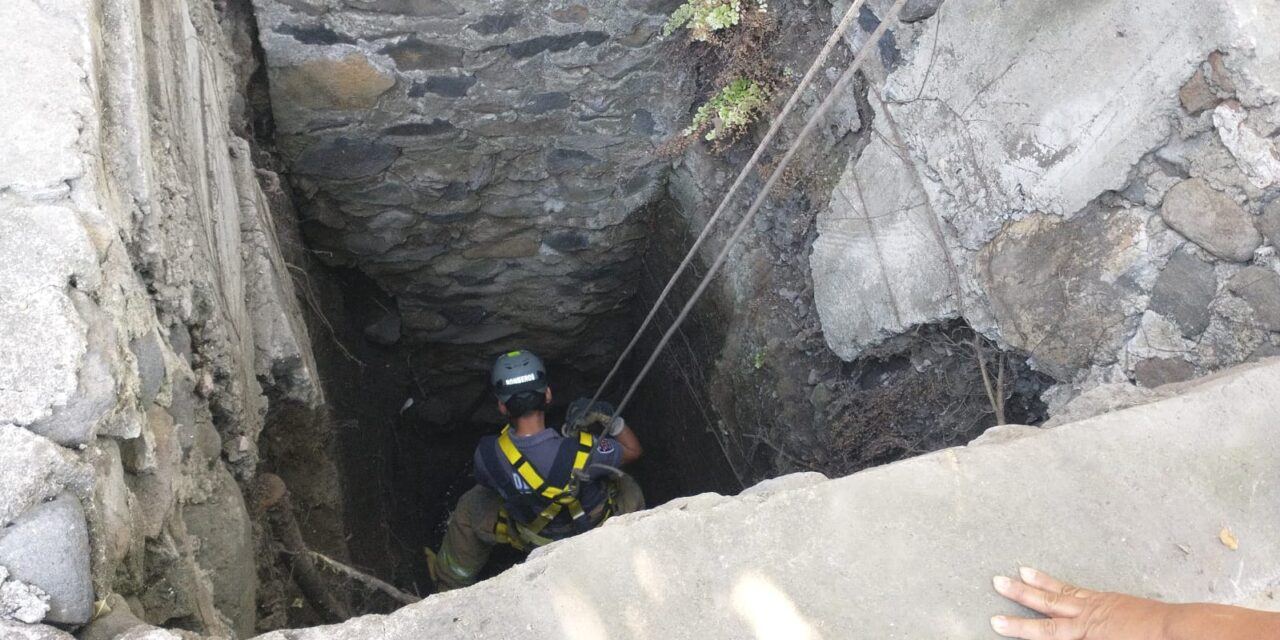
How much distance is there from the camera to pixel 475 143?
384cm

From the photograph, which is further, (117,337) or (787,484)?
(787,484)

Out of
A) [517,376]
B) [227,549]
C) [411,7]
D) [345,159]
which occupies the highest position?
[411,7]

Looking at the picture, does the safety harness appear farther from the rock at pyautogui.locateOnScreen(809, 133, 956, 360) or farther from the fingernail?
the fingernail

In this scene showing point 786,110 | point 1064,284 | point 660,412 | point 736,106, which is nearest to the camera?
point 1064,284

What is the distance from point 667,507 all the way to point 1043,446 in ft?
2.63

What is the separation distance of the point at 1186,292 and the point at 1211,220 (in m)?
0.19

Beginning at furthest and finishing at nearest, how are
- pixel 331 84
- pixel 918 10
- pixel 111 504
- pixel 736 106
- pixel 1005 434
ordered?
pixel 331 84
pixel 736 106
pixel 918 10
pixel 1005 434
pixel 111 504

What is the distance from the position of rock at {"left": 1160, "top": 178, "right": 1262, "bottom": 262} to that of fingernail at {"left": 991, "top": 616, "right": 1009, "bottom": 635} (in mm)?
1128

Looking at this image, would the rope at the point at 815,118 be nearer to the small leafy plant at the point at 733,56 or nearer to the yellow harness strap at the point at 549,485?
the small leafy plant at the point at 733,56

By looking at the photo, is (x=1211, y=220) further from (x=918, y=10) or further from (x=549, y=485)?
(x=549, y=485)

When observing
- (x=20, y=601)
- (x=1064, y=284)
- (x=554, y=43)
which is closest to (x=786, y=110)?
(x=1064, y=284)

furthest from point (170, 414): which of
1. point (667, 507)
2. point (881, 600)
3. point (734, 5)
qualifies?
point (734, 5)

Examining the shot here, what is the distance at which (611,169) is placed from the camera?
4.07 metres

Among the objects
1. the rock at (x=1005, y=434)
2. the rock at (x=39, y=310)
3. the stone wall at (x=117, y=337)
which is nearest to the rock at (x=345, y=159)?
the stone wall at (x=117, y=337)
